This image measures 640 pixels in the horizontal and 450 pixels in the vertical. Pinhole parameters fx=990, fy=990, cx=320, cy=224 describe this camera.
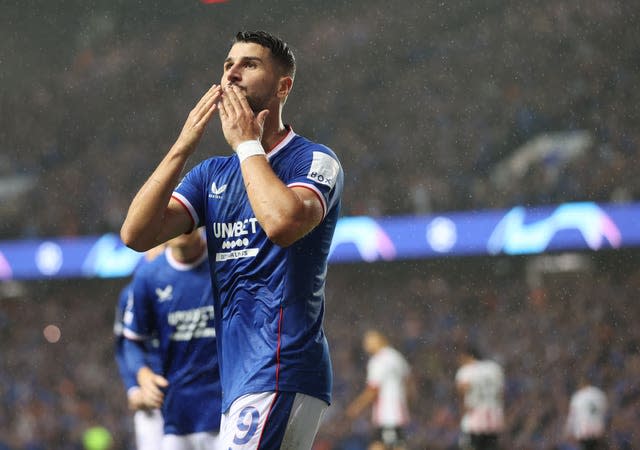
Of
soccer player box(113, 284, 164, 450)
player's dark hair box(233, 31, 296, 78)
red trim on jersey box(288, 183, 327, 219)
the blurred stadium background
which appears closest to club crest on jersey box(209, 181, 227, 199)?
red trim on jersey box(288, 183, 327, 219)

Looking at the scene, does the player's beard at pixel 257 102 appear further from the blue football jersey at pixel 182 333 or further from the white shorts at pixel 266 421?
the blue football jersey at pixel 182 333

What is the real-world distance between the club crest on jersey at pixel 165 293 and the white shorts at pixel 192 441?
61 centimetres

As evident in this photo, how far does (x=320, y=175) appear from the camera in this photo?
2.65 metres

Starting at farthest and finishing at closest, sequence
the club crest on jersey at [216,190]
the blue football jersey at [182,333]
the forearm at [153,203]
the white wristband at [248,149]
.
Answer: the blue football jersey at [182,333]
the club crest on jersey at [216,190]
the forearm at [153,203]
the white wristband at [248,149]

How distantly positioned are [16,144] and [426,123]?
7.64 meters

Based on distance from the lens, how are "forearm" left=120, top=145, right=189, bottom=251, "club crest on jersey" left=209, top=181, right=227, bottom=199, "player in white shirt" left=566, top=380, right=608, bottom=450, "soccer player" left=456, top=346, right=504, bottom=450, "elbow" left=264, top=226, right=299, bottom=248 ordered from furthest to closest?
"player in white shirt" left=566, top=380, right=608, bottom=450
"soccer player" left=456, top=346, right=504, bottom=450
"club crest on jersey" left=209, top=181, right=227, bottom=199
"forearm" left=120, top=145, right=189, bottom=251
"elbow" left=264, top=226, right=299, bottom=248

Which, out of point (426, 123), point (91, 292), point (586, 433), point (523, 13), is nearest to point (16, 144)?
point (91, 292)

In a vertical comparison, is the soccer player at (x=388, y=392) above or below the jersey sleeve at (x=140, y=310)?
above

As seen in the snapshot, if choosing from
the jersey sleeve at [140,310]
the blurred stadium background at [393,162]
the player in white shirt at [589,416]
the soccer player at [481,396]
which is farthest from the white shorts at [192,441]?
the blurred stadium background at [393,162]

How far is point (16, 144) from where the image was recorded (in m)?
17.5

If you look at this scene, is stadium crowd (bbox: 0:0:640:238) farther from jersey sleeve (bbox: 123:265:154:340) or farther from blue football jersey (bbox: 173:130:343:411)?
blue football jersey (bbox: 173:130:343:411)

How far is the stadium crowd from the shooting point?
13109 mm

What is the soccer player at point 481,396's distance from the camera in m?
8.77

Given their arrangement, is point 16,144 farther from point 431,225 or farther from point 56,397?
point 431,225
